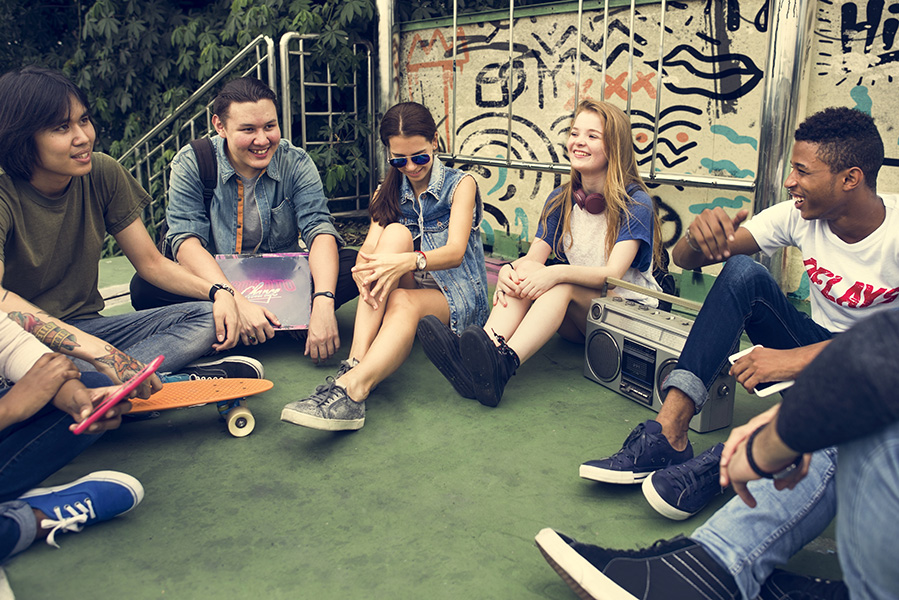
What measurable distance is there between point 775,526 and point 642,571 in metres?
0.29

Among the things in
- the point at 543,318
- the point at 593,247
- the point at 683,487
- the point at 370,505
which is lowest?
the point at 370,505

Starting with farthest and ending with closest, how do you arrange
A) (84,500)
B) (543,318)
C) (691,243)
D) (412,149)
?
1. (412,149)
2. (543,318)
3. (691,243)
4. (84,500)

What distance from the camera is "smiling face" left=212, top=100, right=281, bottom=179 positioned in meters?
3.03

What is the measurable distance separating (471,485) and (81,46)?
7.36 metres

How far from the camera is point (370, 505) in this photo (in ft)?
6.77

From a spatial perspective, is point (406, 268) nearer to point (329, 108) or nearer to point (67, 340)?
point (67, 340)

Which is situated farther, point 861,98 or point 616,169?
point 861,98

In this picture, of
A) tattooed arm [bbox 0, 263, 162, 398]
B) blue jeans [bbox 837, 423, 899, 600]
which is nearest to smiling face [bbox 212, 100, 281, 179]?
tattooed arm [bbox 0, 263, 162, 398]

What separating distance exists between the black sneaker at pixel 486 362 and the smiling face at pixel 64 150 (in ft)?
4.61

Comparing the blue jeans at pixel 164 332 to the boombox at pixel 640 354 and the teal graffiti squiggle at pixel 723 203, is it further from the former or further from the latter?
the teal graffiti squiggle at pixel 723 203

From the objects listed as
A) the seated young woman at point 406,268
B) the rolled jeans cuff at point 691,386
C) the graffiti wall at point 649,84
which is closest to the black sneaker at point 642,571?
the rolled jeans cuff at point 691,386

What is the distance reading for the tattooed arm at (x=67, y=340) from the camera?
7.10 ft

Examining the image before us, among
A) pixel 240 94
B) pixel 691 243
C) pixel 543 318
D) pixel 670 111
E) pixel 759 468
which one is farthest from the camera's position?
pixel 670 111

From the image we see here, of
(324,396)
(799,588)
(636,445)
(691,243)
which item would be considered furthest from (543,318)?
(799,588)
